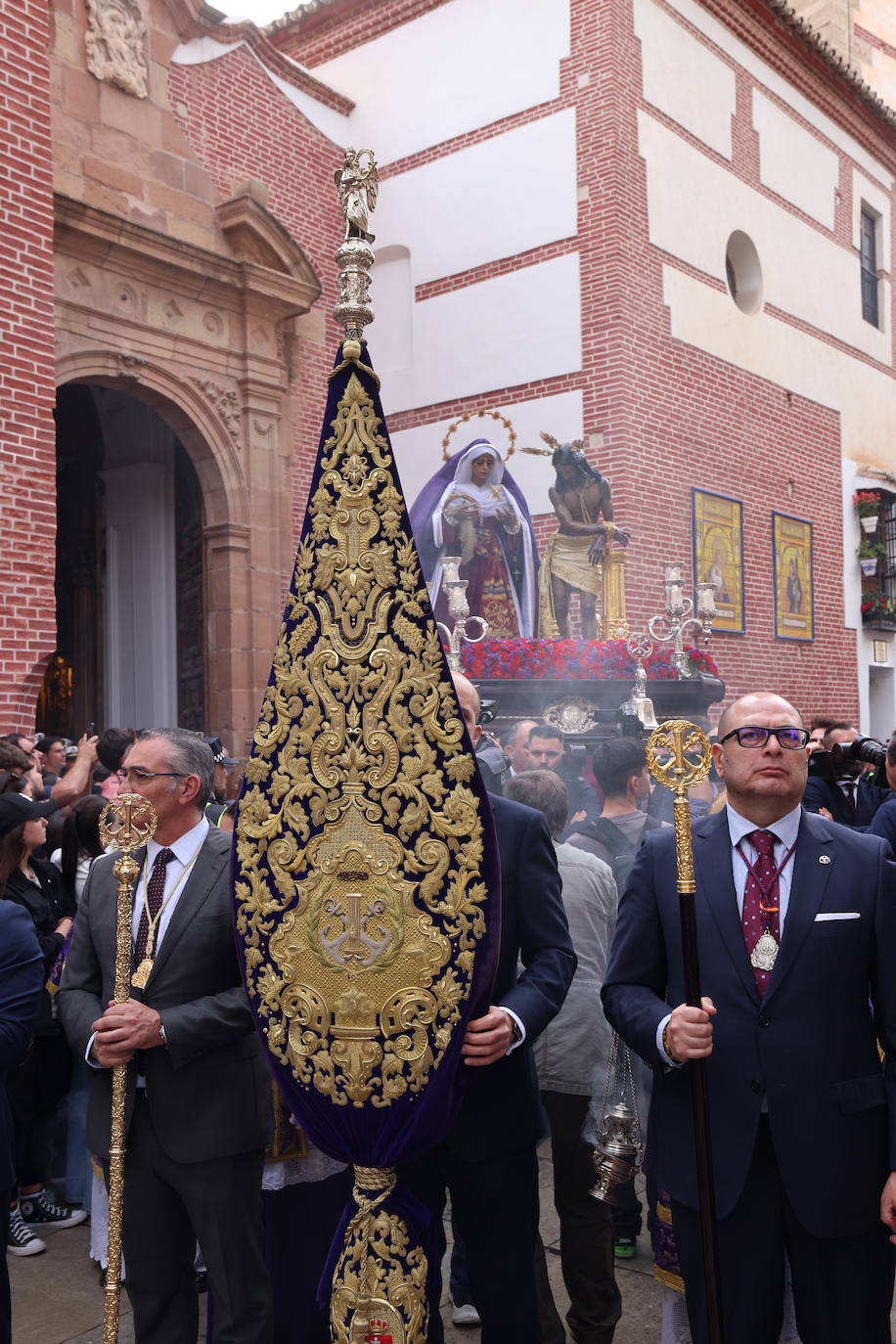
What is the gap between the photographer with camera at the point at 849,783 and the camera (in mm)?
5035

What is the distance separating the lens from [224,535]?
36.6ft

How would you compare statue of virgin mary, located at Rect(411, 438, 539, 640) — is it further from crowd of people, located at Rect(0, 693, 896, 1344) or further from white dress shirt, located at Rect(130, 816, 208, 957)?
white dress shirt, located at Rect(130, 816, 208, 957)

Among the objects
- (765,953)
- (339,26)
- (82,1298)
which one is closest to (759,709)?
(765,953)

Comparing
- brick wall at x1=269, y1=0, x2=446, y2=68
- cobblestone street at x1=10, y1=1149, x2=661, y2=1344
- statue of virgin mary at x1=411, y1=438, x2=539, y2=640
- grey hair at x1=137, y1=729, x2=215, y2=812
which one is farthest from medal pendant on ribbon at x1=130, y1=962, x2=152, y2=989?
brick wall at x1=269, y1=0, x2=446, y2=68

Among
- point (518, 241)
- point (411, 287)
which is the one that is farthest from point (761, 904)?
point (411, 287)

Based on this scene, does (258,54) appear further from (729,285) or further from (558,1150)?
(558,1150)

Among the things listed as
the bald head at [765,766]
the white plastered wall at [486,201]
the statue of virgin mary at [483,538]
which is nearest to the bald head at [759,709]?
the bald head at [765,766]

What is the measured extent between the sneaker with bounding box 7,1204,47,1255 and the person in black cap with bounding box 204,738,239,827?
156cm

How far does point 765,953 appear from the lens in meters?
2.42

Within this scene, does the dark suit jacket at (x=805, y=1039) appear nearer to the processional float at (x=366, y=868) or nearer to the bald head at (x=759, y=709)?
the bald head at (x=759, y=709)

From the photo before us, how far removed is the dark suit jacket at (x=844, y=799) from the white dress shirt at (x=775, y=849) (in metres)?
2.54

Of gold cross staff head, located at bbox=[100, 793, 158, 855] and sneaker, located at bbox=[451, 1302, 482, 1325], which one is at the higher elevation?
gold cross staff head, located at bbox=[100, 793, 158, 855]

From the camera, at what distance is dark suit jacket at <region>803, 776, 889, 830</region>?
16.3 feet

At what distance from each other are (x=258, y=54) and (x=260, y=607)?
5.69 metres
